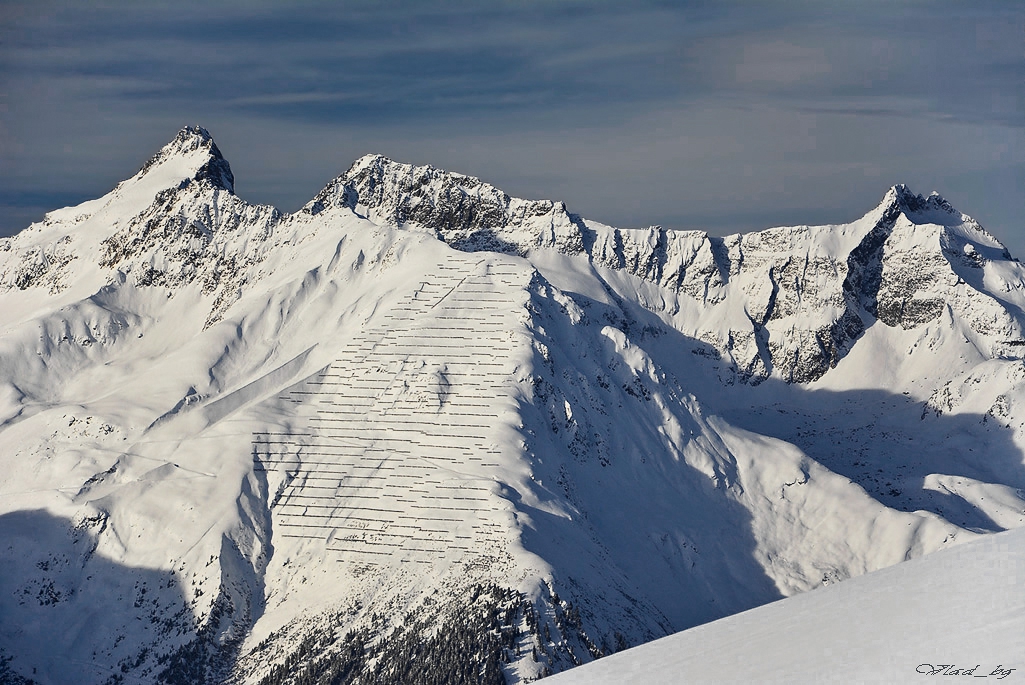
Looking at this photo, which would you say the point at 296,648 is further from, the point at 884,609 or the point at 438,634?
the point at 884,609

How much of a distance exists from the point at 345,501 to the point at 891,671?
185m

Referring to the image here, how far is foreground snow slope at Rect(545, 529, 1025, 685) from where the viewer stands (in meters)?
14.8

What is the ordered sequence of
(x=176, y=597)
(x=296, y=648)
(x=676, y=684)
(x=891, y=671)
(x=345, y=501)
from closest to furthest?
(x=891, y=671) → (x=676, y=684) → (x=296, y=648) → (x=176, y=597) → (x=345, y=501)

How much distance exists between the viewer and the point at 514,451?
199 metres

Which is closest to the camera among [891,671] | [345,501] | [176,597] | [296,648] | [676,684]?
[891,671]

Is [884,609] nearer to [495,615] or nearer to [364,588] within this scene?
[495,615]

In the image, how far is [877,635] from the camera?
16172mm

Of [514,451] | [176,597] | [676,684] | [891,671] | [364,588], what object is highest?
[891,671]

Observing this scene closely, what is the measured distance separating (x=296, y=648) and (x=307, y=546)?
2499 cm

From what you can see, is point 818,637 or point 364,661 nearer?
point 818,637

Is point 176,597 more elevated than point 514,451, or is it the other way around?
point 514,451

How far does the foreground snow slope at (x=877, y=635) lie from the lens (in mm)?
14766

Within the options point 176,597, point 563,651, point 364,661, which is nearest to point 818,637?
point 563,651

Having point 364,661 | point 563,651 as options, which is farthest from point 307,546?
point 563,651
